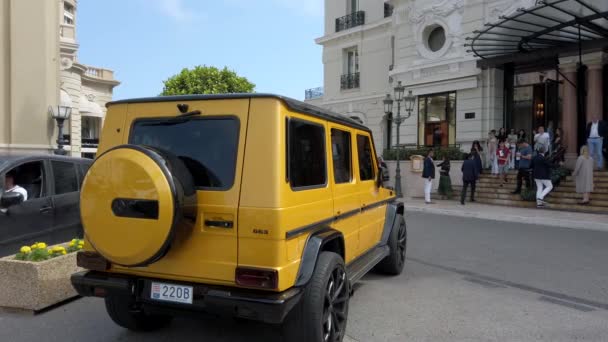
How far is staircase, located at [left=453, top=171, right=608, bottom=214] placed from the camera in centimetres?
1370

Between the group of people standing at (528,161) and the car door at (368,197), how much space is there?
10210 millimetres

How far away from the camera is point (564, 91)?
58.5ft

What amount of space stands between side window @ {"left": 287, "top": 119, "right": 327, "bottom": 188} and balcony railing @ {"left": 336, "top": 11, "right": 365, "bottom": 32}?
81.0 feet

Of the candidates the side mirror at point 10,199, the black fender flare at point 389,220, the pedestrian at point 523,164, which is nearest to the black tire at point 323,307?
the black fender flare at point 389,220

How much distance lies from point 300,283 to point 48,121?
1372 centimetres

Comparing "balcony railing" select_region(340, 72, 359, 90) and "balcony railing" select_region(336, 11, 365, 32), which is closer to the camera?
"balcony railing" select_region(336, 11, 365, 32)

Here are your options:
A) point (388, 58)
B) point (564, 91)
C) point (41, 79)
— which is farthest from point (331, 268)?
point (388, 58)

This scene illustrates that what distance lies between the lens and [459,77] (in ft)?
66.7

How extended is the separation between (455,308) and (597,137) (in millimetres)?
13181

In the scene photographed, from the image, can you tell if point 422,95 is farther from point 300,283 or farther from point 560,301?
point 300,283

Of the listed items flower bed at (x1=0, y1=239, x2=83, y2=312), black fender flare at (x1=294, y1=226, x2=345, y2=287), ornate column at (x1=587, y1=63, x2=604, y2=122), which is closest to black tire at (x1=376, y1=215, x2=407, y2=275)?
black fender flare at (x1=294, y1=226, x2=345, y2=287)

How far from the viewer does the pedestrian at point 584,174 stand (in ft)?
43.8

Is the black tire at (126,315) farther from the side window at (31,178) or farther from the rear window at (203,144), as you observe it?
the side window at (31,178)

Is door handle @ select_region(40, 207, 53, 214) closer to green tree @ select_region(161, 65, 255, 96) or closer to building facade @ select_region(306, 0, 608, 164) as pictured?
building facade @ select_region(306, 0, 608, 164)
